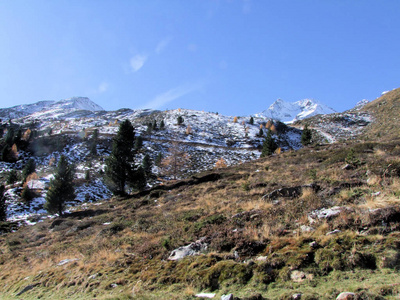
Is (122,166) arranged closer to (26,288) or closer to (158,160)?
(26,288)

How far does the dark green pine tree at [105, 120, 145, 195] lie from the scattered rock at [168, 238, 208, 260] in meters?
27.0

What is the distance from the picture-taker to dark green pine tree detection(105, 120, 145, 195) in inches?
1288

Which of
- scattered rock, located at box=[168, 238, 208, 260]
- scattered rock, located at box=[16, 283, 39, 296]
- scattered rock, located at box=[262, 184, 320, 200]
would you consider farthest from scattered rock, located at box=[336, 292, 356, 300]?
scattered rock, located at box=[16, 283, 39, 296]

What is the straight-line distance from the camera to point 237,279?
17.3 ft

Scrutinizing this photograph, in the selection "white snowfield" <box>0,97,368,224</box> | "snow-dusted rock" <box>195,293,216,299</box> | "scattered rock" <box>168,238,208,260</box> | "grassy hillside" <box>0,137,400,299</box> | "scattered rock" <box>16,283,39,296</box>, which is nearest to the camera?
"grassy hillside" <box>0,137,400,299</box>

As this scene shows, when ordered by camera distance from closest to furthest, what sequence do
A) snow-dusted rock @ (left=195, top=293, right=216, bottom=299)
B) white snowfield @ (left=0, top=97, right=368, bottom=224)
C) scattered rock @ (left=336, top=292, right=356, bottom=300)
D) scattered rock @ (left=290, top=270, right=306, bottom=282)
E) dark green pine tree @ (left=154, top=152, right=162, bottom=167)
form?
scattered rock @ (left=336, top=292, right=356, bottom=300)
scattered rock @ (left=290, top=270, right=306, bottom=282)
snow-dusted rock @ (left=195, top=293, right=216, bottom=299)
white snowfield @ (left=0, top=97, right=368, bottom=224)
dark green pine tree @ (left=154, top=152, right=162, bottom=167)

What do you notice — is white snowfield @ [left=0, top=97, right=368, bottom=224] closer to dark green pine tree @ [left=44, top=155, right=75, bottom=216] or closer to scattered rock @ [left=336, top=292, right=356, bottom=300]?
dark green pine tree @ [left=44, top=155, right=75, bottom=216]

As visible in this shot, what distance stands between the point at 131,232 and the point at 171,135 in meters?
89.7

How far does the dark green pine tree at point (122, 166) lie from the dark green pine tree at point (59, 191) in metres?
5.99

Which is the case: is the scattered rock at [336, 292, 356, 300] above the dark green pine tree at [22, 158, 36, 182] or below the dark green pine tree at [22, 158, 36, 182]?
below

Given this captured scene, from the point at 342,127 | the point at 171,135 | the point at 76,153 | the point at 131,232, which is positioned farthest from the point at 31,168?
the point at 342,127

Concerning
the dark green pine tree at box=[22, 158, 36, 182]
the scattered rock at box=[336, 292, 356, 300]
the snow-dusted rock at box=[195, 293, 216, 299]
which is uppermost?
the dark green pine tree at box=[22, 158, 36, 182]

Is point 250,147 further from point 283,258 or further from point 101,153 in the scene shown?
point 283,258

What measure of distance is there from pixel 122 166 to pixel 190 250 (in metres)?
27.7
